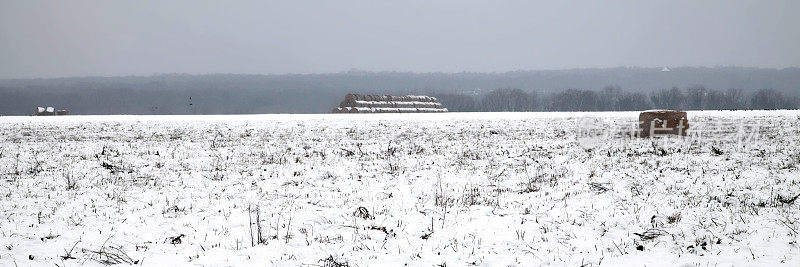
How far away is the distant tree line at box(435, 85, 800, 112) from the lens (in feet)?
447

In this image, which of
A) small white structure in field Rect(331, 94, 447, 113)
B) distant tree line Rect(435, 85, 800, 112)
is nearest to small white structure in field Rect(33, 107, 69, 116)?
small white structure in field Rect(331, 94, 447, 113)

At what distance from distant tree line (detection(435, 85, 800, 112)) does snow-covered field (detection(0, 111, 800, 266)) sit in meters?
138

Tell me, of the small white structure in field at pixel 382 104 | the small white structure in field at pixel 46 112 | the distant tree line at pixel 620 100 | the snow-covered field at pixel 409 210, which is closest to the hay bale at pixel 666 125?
the snow-covered field at pixel 409 210

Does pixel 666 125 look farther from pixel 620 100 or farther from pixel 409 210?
pixel 620 100

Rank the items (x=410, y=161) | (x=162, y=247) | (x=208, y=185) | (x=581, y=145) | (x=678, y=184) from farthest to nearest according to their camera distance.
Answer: (x=581, y=145), (x=410, y=161), (x=208, y=185), (x=678, y=184), (x=162, y=247)

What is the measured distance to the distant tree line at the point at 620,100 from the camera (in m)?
136

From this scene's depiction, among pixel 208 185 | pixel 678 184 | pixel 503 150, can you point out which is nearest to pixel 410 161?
pixel 503 150

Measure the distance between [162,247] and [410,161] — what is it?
7.58 meters

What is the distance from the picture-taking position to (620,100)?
152m

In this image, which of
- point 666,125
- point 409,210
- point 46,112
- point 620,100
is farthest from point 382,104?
point 620,100

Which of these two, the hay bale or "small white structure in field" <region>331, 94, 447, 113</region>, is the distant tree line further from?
the hay bale

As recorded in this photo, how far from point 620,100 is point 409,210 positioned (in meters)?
159

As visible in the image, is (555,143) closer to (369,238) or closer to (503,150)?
(503,150)

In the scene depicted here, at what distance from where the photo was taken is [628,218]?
7.38 meters
